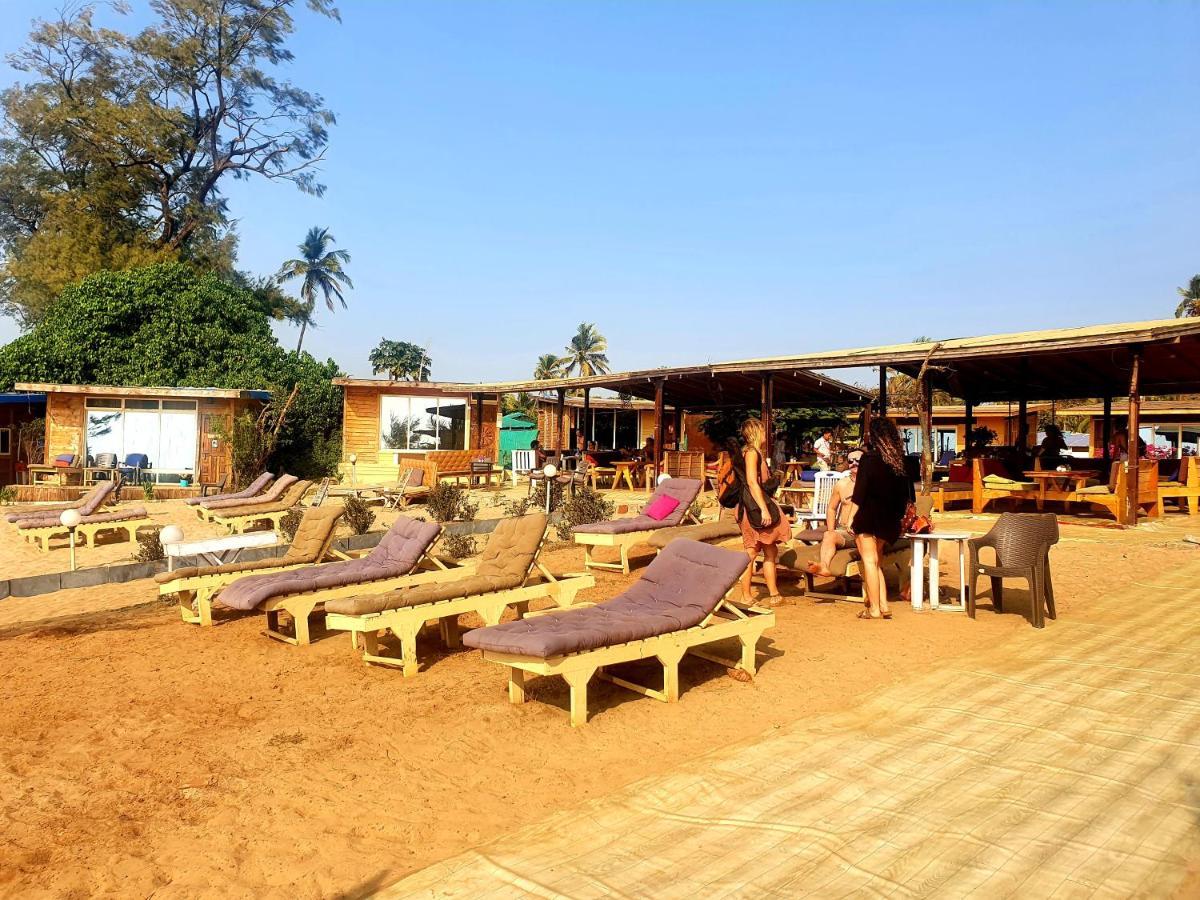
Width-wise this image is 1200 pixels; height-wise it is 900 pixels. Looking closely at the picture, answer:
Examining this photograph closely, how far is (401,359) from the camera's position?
5350 centimetres

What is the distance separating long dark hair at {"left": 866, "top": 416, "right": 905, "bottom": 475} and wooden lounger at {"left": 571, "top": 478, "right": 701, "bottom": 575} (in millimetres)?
2887

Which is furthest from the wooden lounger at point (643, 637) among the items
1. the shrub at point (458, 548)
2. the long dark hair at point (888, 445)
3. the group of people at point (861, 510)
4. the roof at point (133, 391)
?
the roof at point (133, 391)

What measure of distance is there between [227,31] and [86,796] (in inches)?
1295

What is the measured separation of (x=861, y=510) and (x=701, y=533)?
2356 mm

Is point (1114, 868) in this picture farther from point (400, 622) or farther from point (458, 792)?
point (400, 622)

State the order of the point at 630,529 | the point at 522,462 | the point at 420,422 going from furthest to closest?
1. the point at 420,422
2. the point at 522,462
3. the point at 630,529

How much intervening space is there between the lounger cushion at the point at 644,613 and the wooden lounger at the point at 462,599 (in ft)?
2.61

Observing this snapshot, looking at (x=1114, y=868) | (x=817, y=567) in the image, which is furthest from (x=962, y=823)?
(x=817, y=567)

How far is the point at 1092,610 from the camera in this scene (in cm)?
635

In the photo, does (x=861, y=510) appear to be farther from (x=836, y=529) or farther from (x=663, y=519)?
(x=663, y=519)

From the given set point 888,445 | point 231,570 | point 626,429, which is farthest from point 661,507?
point 626,429

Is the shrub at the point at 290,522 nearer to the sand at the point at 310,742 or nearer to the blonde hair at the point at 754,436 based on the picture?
the sand at the point at 310,742

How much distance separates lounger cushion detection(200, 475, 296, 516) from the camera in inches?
502

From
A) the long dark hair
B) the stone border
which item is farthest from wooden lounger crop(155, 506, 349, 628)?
the long dark hair
